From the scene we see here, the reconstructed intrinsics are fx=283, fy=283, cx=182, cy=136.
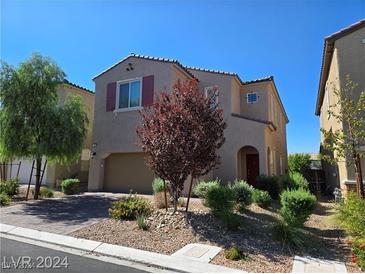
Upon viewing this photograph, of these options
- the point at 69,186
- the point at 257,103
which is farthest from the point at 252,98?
the point at 69,186

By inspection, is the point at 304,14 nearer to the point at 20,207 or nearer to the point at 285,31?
the point at 285,31

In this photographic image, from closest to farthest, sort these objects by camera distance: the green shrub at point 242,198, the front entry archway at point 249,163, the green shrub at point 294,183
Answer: the green shrub at point 242,198 → the green shrub at point 294,183 → the front entry archway at point 249,163

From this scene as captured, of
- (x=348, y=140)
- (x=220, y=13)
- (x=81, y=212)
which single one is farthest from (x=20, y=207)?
(x=348, y=140)

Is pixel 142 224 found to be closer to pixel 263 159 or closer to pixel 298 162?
pixel 263 159

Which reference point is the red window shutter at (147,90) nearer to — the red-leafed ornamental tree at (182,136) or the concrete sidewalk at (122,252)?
the red-leafed ornamental tree at (182,136)

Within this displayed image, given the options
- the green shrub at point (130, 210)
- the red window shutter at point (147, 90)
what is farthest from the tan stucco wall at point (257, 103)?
the green shrub at point (130, 210)

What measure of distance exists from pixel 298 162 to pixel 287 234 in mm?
23097

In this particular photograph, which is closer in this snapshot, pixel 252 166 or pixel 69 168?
pixel 252 166

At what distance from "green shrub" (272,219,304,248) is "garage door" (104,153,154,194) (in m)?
11.1

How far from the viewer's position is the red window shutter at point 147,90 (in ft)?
59.1

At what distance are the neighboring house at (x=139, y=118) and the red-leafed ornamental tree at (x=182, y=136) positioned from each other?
7.09m

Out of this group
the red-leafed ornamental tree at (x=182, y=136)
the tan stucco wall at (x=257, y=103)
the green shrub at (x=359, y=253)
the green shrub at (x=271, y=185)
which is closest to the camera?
the green shrub at (x=359, y=253)

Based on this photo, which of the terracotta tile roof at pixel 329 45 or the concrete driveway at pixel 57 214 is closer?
the concrete driveway at pixel 57 214

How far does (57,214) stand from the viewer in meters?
11.9
